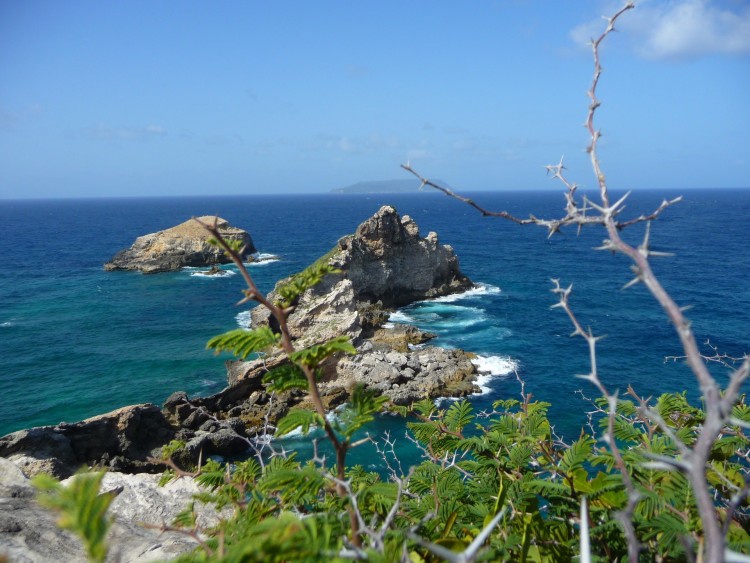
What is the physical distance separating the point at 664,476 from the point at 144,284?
66.5 meters

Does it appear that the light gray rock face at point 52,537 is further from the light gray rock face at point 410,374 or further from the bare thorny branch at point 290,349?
the light gray rock face at point 410,374

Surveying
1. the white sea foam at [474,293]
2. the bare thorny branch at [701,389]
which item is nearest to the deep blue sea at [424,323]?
the white sea foam at [474,293]

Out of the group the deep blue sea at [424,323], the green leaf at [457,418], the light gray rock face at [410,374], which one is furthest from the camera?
the deep blue sea at [424,323]

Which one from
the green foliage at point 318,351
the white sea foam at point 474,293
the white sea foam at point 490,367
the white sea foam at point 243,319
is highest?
the green foliage at point 318,351

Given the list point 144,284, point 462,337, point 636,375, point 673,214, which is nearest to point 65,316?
point 144,284

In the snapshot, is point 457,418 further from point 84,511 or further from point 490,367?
point 490,367

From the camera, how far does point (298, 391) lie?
A: 24.9 meters

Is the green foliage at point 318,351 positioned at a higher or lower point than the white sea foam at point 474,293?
higher

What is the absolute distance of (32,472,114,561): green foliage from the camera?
1823 millimetres

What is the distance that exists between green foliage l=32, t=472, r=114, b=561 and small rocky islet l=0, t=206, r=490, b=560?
4.98 metres

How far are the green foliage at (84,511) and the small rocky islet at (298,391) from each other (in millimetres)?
4975

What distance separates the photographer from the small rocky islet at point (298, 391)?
42.3ft

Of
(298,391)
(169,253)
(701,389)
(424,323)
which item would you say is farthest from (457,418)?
(169,253)

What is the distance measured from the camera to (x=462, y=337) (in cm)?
4188
